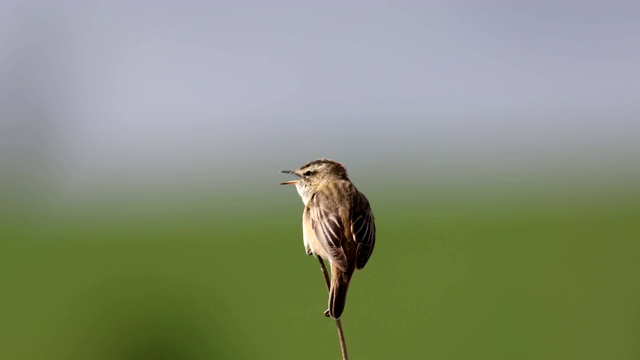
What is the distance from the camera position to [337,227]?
387 cm

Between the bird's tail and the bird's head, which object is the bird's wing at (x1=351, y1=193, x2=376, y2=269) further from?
the bird's head

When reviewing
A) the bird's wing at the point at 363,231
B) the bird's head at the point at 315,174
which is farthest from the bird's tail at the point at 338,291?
the bird's head at the point at 315,174

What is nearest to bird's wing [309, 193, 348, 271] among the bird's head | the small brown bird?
the small brown bird

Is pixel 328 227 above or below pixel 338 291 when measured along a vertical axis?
above

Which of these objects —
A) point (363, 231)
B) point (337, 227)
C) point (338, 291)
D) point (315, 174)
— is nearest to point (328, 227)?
point (337, 227)

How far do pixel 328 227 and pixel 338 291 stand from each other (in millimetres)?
593

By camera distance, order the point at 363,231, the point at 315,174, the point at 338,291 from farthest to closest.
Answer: the point at 315,174, the point at 363,231, the point at 338,291

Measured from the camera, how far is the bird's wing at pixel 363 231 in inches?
144

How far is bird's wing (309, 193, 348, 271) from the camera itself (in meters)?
3.62

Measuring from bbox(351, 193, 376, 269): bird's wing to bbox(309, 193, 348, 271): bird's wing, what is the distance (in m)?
0.06

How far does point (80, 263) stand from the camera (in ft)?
75.1

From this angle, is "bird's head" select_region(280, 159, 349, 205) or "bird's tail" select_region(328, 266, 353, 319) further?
"bird's head" select_region(280, 159, 349, 205)

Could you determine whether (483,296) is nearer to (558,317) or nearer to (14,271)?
(558,317)

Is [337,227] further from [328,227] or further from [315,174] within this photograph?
[315,174]
